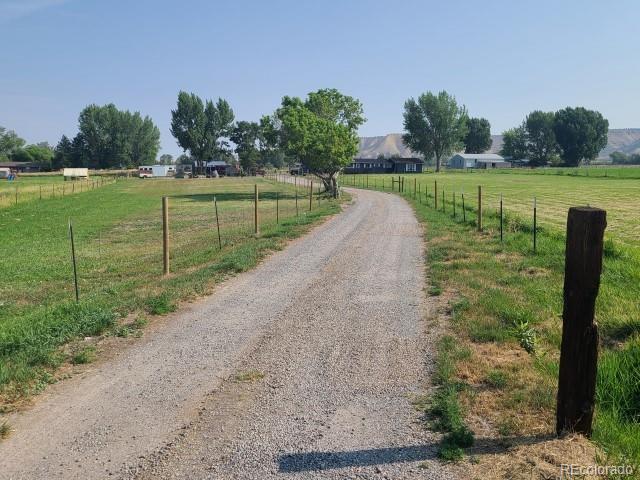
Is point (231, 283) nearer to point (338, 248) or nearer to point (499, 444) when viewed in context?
point (338, 248)

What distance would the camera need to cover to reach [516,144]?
16425 centimetres

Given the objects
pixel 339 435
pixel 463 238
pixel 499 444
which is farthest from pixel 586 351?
pixel 463 238

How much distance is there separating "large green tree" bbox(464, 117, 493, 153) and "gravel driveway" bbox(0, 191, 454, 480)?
563 ft

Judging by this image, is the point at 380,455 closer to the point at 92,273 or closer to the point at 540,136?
the point at 92,273

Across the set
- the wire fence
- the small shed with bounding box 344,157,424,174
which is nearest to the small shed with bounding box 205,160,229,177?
the small shed with bounding box 344,157,424,174

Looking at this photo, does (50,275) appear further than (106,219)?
No

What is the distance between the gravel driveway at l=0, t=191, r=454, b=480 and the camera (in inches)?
186

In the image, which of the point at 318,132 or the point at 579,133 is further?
the point at 579,133

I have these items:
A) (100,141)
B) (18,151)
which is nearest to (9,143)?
(18,151)

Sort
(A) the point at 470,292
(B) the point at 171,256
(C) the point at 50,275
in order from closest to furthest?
(A) the point at 470,292 → (C) the point at 50,275 → (B) the point at 171,256

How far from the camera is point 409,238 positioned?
19688mm

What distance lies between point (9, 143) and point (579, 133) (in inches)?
6482

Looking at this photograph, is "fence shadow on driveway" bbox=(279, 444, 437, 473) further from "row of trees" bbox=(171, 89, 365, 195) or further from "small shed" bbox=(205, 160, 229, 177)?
"small shed" bbox=(205, 160, 229, 177)

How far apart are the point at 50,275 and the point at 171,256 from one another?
355 centimetres
